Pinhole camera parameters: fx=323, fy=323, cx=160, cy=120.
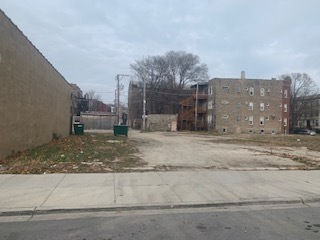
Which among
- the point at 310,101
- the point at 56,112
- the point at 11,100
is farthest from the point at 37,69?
the point at 310,101

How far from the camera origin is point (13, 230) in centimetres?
514

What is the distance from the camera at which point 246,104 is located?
62594 mm

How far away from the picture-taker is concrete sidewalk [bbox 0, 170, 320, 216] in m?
6.59

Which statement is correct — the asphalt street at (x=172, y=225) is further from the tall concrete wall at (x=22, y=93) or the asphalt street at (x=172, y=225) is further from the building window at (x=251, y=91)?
the building window at (x=251, y=91)

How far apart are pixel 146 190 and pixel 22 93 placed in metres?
9.39

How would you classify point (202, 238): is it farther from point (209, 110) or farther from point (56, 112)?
point (209, 110)

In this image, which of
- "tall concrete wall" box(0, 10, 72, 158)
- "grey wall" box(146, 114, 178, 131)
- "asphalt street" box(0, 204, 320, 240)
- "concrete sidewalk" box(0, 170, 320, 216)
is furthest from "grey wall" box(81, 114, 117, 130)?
"asphalt street" box(0, 204, 320, 240)

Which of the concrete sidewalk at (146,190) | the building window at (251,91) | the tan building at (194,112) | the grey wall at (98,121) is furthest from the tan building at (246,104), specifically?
the concrete sidewalk at (146,190)

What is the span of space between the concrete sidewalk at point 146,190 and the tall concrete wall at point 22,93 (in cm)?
440

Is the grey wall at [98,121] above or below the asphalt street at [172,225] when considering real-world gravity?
above

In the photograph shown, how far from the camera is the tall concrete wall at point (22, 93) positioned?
1230 cm

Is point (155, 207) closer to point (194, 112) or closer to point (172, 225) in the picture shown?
point (172, 225)

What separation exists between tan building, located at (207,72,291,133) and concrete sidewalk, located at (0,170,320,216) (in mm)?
51871

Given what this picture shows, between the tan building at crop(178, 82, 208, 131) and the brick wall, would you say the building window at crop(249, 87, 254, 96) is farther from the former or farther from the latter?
the tan building at crop(178, 82, 208, 131)
